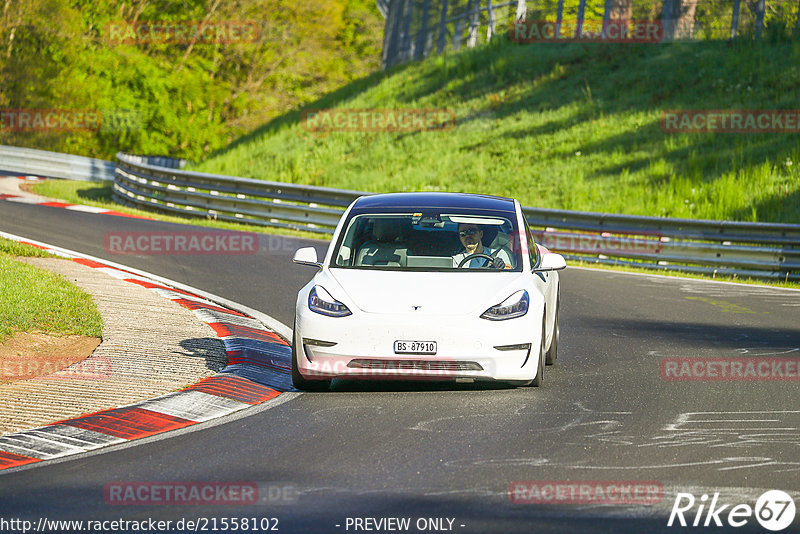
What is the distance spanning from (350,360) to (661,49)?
85.5 feet

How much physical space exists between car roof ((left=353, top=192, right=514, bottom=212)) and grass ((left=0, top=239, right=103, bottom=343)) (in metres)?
2.97

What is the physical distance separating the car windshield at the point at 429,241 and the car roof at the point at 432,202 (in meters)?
0.13

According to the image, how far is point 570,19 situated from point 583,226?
15.9m

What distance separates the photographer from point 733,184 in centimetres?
2370

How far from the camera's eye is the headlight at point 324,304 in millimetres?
8547

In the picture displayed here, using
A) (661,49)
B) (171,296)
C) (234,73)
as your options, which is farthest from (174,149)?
(171,296)

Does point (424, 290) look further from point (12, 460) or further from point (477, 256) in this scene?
point (12, 460)

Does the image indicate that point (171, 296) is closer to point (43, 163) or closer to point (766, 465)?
point (766, 465)

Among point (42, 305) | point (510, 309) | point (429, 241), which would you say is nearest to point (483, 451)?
point (510, 309)

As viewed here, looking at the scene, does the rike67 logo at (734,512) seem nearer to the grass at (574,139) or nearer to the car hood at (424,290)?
→ the car hood at (424,290)

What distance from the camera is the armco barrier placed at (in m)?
18.9

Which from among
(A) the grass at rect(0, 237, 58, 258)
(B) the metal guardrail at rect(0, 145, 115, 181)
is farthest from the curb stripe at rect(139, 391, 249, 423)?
(B) the metal guardrail at rect(0, 145, 115, 181)

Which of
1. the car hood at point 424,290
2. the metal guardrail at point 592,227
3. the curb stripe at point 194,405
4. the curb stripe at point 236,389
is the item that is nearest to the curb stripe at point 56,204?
the metal guardrail at point 592,227

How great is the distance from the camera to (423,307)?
27.8 ft
